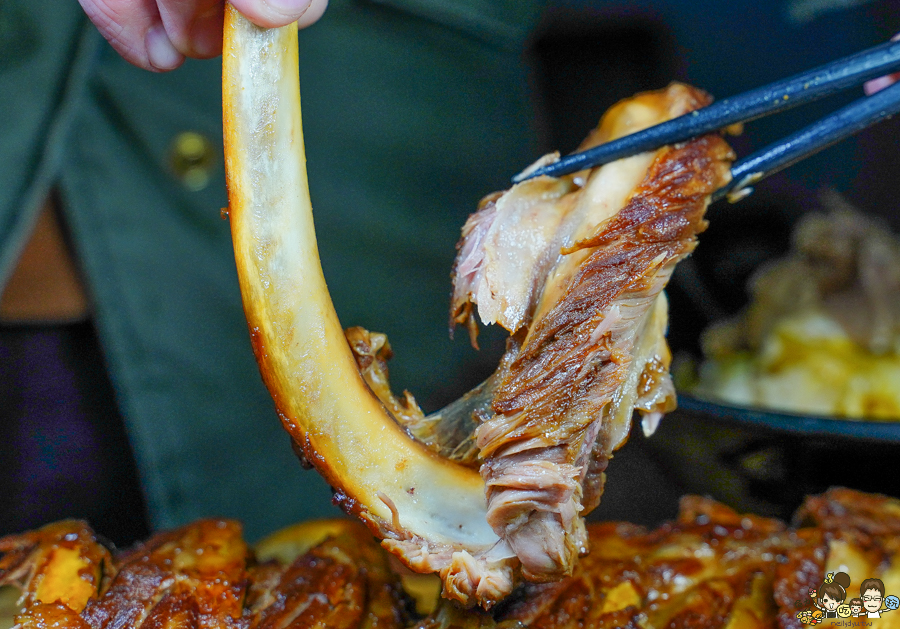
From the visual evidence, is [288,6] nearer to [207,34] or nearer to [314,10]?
[314,10]

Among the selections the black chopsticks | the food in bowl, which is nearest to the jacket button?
the black chopsticks

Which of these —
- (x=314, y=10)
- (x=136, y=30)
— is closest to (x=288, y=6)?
(x=314, y=10)

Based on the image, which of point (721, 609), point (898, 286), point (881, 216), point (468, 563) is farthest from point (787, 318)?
point (468, 563)

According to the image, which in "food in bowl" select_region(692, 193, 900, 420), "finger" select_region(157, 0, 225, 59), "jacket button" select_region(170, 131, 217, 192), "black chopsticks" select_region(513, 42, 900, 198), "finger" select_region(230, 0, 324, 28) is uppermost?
"finger" select_region(157, 0, 225, 59)

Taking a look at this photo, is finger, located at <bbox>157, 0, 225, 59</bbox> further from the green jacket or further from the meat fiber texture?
the meat fiber texture

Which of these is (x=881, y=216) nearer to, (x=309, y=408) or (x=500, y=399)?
(x=500, y=399)
